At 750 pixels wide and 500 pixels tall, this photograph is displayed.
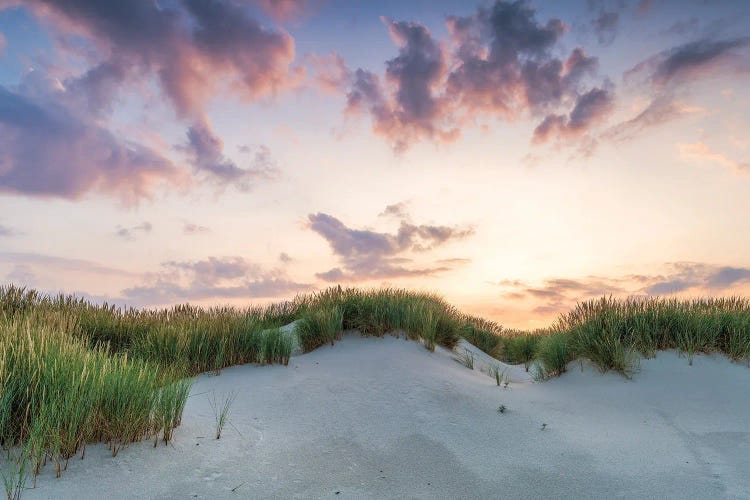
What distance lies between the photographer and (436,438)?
5410mm

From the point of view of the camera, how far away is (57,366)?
4422mm

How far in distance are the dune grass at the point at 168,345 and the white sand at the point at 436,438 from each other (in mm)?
235

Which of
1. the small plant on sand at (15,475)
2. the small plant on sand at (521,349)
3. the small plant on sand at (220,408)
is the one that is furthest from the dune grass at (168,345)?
the small plant on sand at (521,349)

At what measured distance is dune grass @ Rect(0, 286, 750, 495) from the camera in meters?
3.94

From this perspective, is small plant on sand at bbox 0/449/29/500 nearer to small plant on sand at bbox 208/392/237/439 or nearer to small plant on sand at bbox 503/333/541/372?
small plant on sand at bbox 208/392/237/439

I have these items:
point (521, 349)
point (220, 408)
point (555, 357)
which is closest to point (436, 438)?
point (220, 408)

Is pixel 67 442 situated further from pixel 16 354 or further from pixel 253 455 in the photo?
pixel 253 455

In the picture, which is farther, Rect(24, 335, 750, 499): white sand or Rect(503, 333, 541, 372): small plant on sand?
Rect(503, 333, 541, 372): small plant on sand

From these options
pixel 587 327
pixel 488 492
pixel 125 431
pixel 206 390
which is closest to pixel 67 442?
pixel 125 431

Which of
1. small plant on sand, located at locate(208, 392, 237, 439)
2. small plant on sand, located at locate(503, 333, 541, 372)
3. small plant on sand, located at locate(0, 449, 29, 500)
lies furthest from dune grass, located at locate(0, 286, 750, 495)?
small plant on sand, located at locate(503, 333, 541, 372)

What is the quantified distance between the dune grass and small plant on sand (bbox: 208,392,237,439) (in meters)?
0.45

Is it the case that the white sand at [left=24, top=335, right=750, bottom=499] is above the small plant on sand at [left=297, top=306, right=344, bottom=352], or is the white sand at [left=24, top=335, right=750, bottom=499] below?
below

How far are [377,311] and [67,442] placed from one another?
18.5ft

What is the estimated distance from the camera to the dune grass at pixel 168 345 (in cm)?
394
